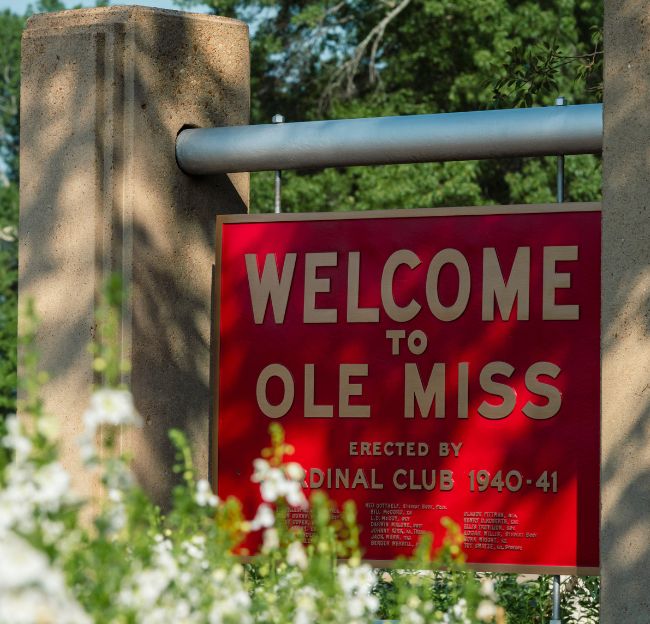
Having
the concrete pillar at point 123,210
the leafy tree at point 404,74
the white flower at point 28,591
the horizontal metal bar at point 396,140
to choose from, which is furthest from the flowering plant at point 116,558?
the leafy tree at point 404,74

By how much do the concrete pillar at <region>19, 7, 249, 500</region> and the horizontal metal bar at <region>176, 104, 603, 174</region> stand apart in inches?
7.8

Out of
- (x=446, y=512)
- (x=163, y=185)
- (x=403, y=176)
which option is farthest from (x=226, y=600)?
(x=403, y=176)

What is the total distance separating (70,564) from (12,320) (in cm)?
2628

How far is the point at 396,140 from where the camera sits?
5.32 metres

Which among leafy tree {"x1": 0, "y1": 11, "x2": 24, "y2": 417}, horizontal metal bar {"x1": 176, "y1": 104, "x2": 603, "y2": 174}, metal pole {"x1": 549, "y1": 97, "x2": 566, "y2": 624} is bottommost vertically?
metal pole {"x1": 549, "y1": 97, "x2": 566, "y2": 624}

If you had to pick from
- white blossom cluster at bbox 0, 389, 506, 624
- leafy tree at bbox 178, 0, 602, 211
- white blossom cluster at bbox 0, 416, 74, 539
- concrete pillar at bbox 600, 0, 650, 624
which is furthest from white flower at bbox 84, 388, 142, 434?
leafy tree at bbox 178, 0, 602, 211

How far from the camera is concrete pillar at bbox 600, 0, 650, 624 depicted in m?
4.39

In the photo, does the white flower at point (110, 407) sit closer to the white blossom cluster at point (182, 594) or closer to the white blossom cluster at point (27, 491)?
the white blossom cluster at point (27, 491)

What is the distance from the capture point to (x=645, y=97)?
4.48 m

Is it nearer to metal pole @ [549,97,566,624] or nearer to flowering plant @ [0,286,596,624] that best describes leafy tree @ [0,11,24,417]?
metal pole @ [549,97,566,624]

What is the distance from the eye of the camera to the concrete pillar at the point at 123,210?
539 centimetres

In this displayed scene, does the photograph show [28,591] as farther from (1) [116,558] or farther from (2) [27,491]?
(1) [116,558]

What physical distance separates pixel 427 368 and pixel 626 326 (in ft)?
3.34

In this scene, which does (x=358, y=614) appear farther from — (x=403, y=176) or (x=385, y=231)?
(x=403, y=176)
